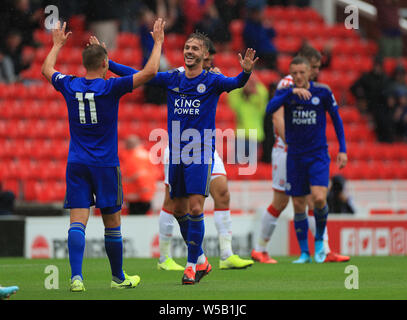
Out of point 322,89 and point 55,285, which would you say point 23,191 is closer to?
point 322,89

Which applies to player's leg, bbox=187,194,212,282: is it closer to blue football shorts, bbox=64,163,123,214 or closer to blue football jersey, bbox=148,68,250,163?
blue football jersey, bbox=148,68,250,163

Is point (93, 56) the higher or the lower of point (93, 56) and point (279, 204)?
the higher

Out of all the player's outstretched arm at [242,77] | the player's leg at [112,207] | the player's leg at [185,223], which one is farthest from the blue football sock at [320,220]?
the player's leg at [112,207]

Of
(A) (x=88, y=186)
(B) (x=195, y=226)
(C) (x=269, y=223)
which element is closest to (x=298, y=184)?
(C) (x=269, y=223)

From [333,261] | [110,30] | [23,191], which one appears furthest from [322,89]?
[110,30]

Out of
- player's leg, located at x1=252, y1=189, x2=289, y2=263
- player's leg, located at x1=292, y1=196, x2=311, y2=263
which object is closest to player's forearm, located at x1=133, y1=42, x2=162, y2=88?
player's leg, located at x1=292, y1=196, x2=311, y2=263

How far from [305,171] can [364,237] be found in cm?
340

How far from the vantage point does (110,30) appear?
18.6 meters

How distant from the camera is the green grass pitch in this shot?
6.46 metres

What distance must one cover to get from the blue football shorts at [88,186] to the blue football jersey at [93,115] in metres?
0.06

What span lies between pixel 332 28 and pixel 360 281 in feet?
50.8

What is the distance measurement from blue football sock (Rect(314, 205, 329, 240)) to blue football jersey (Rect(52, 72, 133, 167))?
363 cm

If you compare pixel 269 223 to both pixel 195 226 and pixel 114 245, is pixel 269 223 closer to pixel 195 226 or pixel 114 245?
pixel 195 226

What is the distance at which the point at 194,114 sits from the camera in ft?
25.1
